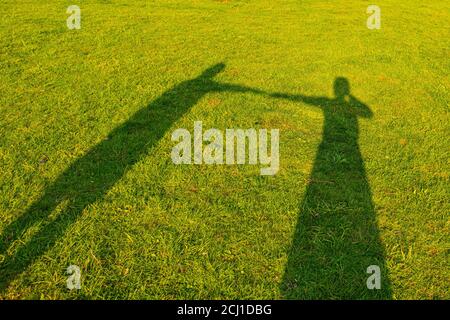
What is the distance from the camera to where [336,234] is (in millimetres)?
4461

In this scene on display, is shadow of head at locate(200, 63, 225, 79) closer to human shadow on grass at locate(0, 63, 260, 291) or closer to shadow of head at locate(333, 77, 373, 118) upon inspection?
human shadow on grass at locate(0, 63, 260, 291)

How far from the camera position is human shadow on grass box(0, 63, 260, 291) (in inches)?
156

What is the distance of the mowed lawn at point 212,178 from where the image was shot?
391cm

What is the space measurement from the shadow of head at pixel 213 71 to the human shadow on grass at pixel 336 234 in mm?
3431

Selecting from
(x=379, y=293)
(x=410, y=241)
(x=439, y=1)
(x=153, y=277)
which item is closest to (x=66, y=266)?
(x=153, y=277)

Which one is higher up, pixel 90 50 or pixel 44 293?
pixel 90 50

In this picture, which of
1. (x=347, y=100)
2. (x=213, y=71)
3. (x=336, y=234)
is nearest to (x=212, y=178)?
(x=336, y=234)

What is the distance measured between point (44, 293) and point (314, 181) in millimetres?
3592

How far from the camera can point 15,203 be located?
4480mm

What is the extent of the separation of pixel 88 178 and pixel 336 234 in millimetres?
3260

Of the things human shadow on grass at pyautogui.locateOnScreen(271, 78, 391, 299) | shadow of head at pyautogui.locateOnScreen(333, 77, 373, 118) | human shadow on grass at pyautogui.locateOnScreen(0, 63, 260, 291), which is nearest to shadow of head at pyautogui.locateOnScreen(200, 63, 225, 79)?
human shadow on grass at pyautogui.locateOnScreen(0, 63, 260, 291)

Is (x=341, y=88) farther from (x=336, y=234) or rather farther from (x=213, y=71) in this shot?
(x=336, y=234)

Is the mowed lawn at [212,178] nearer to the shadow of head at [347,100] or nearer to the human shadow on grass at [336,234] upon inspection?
the human shadow on grass at [336,234]
